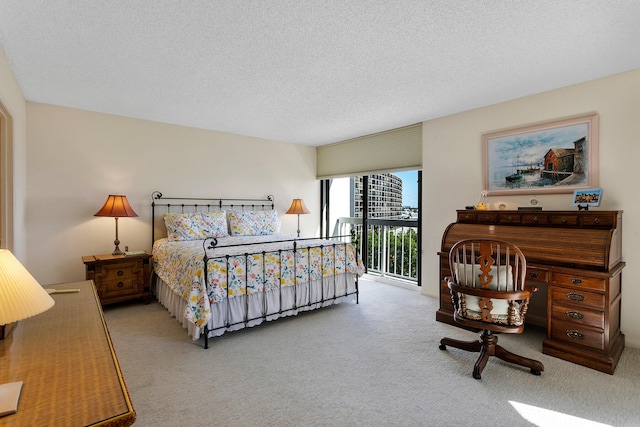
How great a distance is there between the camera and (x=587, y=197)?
274 cm

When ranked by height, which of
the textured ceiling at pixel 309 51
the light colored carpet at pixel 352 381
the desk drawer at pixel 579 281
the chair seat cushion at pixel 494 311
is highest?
the textured ceiling at pixel 309 51

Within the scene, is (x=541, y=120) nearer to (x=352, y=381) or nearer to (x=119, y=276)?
(x=352, y=381)

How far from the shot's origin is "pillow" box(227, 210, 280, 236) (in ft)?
14.8

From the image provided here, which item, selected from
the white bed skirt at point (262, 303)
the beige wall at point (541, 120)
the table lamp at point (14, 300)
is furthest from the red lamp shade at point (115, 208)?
the beige wall at point (541, 120)

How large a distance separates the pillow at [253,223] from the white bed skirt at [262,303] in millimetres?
1201

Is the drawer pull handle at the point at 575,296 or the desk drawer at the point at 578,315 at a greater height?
the drawer pull handle at the point at 575,296

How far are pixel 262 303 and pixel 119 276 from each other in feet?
5.98

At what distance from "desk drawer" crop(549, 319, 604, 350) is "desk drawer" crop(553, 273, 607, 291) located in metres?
0.31

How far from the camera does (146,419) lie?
1775 mm

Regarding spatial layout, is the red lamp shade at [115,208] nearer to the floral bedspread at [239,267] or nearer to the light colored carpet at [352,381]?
the floral bedspread at [239,267]

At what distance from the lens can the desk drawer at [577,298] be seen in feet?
7.73

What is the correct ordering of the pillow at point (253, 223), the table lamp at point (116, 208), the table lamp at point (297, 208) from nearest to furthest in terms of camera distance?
the table lamp at point (116, 208)
the pillow at point (253, 223)
the table lamp at point (297, 208)

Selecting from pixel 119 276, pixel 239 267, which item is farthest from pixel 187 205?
pixel 239 267

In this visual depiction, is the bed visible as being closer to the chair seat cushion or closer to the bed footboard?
the bed footboard
